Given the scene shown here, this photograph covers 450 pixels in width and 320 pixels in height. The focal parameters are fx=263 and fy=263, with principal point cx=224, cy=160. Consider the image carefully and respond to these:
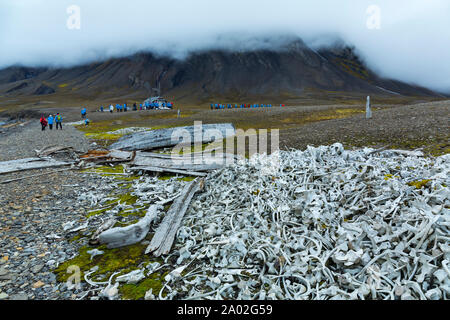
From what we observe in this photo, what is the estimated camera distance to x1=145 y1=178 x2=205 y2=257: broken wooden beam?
5.84 metres

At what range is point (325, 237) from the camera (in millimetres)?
5121

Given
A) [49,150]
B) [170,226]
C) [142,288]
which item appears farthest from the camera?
[49,150]

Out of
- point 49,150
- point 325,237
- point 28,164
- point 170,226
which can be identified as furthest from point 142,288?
point 49,150

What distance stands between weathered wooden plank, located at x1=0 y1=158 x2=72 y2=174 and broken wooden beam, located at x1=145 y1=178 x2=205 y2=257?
9600 millimetres

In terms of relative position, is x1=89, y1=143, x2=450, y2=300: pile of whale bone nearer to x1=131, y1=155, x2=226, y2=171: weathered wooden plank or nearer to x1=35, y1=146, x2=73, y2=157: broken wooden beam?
x1=131, y1=155, x2=226, y2=171: weathered wooden plank

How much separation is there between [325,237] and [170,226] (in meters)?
3.66

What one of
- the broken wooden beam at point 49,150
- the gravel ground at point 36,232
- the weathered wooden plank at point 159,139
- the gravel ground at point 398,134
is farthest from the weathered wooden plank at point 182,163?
the broken wooden beam at point 49,150

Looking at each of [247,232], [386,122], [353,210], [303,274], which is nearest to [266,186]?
[247,232]

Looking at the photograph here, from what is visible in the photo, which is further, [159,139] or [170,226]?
[159,139]

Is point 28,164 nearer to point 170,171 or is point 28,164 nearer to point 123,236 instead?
point 170,171

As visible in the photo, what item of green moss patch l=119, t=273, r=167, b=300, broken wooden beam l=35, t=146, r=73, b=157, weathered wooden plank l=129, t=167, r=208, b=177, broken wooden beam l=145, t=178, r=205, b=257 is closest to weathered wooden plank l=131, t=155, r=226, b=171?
weathered wooden plank l=129, t=167, r=208, b=177

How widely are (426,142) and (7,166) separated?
21.0 m

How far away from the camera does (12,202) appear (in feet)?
28.8

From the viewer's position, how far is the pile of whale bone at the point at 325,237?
4.14 meters
